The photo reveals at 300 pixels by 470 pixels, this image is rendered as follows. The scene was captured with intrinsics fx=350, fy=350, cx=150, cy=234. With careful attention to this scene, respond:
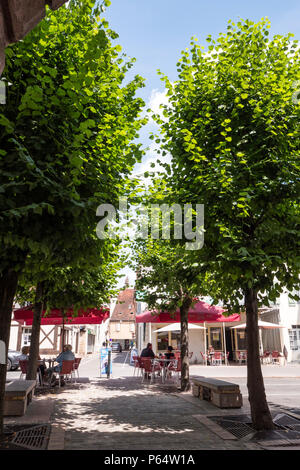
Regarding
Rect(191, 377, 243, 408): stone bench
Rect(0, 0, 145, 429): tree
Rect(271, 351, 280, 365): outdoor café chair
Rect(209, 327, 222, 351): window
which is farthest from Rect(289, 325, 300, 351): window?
Rect(0, 0, 145, 429): tree

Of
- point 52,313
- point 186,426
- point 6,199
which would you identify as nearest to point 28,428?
point 186,426

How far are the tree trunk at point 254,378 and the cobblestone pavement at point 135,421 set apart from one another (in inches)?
37.9

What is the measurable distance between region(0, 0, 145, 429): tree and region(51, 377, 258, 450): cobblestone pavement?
1.99 meters

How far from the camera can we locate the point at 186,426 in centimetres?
691

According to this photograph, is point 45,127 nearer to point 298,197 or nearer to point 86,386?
point 298,197

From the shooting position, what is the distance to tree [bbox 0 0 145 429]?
4.24 m

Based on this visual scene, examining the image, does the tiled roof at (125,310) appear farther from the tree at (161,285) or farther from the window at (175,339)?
the tree at (161,285)

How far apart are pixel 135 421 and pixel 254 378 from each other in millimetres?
2646

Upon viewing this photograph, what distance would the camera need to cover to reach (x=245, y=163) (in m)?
6.11

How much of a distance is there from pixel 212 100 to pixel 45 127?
3634 mm

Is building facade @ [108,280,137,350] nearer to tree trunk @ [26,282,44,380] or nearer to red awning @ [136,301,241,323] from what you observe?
red awning @ [136,301,241,323]

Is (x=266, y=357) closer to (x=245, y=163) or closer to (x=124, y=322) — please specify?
(x=245, y=163)

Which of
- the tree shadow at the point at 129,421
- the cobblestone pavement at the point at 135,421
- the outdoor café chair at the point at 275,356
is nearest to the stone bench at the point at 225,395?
the cobblestone pavement at the point at 135,421
